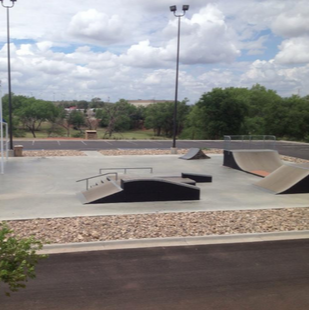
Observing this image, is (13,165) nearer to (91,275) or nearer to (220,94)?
(91,275)

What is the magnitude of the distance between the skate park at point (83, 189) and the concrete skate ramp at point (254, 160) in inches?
21.8

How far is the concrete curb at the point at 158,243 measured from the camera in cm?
754

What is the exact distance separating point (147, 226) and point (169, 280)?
9.20 feet

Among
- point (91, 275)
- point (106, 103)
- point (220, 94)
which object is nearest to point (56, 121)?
point (106, 103)

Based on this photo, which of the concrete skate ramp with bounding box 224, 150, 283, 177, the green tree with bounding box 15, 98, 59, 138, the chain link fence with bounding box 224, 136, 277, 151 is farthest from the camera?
the green tree with bounding box 15, 98, 59, 138

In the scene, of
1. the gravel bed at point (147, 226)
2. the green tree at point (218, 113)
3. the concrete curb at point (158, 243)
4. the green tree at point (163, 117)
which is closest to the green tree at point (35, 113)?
the green tree at point (163, 117)

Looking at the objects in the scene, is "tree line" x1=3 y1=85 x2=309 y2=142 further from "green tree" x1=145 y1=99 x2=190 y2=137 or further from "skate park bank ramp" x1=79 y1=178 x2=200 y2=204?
"skate park bank ramp" x1=79 y1=178 x2=200 y2=204

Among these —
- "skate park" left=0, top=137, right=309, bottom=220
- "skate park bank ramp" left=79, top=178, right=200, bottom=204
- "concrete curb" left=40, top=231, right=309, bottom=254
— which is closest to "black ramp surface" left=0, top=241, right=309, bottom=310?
"concrete curb" left=40, top=231, right=309, bottom=254

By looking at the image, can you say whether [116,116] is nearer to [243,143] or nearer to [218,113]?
[218,113]

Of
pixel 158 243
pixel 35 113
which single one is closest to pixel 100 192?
pixel 158 243

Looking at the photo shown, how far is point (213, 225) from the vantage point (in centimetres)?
912

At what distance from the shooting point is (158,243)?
26.2 ft

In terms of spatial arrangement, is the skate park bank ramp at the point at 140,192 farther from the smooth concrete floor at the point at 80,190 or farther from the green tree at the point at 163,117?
the green tree at the point at 163,117

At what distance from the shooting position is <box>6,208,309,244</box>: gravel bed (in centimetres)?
812
